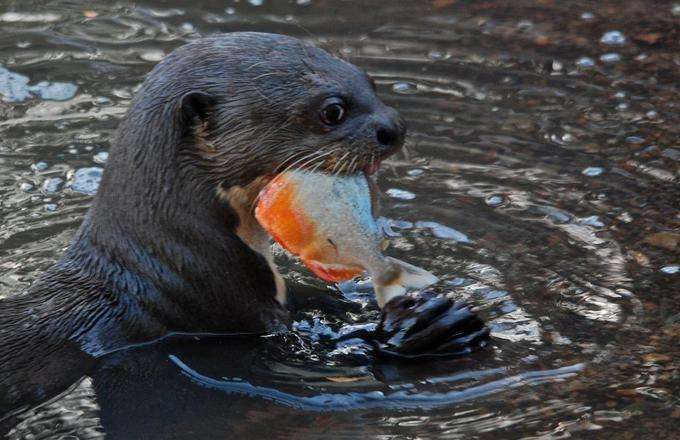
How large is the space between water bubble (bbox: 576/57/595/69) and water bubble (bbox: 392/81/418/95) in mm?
915

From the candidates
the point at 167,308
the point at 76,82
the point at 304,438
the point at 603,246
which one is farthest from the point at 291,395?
the point at 76,82

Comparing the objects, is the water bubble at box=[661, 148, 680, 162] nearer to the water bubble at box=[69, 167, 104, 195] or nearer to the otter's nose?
the otter's nose

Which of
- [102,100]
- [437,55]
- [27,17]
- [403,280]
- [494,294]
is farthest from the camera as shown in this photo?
[27,17]

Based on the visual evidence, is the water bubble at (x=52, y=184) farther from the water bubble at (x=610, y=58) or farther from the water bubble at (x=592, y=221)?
the water bubble at (x=610, y=58)

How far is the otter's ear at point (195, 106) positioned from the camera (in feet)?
12.1

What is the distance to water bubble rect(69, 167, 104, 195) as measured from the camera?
5.29m

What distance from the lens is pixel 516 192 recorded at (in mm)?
5133

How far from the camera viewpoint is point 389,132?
3.71m

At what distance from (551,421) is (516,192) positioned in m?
1.86

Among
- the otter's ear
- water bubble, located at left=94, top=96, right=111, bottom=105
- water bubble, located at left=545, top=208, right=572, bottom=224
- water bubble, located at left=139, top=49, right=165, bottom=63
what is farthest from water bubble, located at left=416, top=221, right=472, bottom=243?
water bubble, located at left=139, top=49, right=165, bottom=63

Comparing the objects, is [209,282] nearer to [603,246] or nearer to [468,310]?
[468,310]

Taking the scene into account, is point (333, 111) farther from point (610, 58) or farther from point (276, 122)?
point (610, 58)

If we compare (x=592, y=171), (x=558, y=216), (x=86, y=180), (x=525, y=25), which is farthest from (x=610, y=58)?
(x=86, y=180)

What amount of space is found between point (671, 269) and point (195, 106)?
183 centimetres
